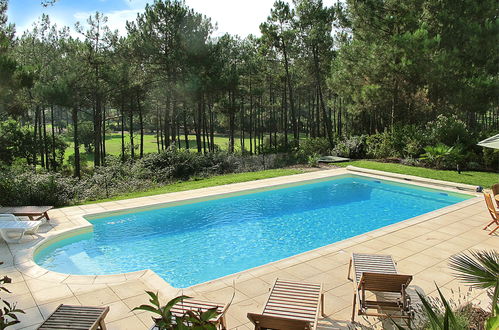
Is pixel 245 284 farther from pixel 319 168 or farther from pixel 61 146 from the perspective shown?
pixel 61 146

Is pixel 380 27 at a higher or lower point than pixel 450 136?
higher

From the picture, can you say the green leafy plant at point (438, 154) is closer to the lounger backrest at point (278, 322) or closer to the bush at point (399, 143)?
the bush at point (399, 143)

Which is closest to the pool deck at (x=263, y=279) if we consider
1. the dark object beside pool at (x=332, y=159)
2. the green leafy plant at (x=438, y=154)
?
the green leafy plant at (x=438, y=154)

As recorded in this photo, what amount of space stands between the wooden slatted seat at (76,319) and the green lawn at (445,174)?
13.5 m

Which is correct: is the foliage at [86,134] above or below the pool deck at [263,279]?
above

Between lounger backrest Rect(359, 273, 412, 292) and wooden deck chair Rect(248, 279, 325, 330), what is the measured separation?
22.7 inches

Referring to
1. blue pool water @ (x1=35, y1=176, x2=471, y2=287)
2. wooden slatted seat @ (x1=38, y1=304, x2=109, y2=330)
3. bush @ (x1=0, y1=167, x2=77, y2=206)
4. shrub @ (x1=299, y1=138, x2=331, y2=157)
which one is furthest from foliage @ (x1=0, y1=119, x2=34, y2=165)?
wooden slatted seat @ (x1=38, y1=304, x2=109, y2=330)

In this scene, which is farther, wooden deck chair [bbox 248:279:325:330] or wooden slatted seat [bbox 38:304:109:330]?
wooden slatted seat [bbox 38:304:109:330]

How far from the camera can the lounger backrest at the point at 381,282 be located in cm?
467

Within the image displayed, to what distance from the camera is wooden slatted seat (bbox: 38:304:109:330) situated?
3.97 metres

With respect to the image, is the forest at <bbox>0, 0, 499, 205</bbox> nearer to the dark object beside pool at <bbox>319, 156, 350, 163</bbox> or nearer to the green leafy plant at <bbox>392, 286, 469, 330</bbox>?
the dark object beside pool at <bbox>319, 156, 350, 163</bbox>

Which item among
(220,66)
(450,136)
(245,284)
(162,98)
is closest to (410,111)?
(450,136)

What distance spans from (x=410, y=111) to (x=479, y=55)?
502cm

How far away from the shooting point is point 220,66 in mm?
22391
